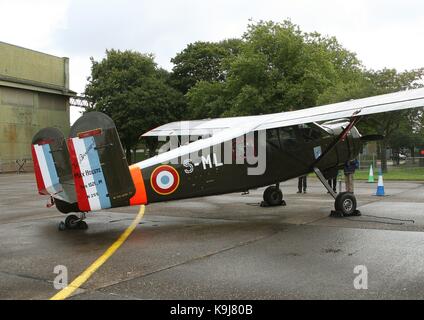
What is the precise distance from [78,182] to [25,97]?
167ft

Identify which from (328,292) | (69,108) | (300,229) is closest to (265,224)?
(300,229)

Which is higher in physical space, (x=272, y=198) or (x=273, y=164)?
(x=273, y=164)

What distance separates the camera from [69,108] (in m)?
62.8

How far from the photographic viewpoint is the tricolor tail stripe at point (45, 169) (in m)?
9.49

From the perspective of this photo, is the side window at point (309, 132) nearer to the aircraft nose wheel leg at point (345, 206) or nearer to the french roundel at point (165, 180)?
the aircraft nose wheel leg at point (345, 206)

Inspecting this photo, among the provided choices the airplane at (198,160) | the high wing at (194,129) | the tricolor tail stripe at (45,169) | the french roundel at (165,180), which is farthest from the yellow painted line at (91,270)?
the high wing at (194,129)

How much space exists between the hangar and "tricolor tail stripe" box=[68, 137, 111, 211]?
4698 cm

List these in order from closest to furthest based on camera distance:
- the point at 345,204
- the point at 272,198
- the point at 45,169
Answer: the point at 45,169 < the point at 345,204 < the point at 272,198

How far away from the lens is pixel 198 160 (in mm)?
10250

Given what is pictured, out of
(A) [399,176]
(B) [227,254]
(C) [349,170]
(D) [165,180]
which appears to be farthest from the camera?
(A) [399,176]

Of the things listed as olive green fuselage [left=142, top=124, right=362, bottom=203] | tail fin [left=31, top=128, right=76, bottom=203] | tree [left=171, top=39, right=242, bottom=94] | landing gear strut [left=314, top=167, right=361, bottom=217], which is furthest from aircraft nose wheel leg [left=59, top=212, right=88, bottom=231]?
tree [left=171, top=39, right=242, bottom=94]

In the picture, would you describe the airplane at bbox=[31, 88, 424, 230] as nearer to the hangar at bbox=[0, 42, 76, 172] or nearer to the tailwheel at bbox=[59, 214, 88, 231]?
the tailwheel at bbox=[59, 214, 88, 231]

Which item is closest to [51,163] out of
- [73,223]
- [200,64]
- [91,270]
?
[73,223]

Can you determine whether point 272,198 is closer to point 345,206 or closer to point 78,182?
point 345,206
